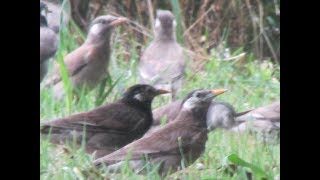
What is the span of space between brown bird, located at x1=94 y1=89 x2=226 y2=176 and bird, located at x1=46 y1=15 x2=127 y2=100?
10.4 inches

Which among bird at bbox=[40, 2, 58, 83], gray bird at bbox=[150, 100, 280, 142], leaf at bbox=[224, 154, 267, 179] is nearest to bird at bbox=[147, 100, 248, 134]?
gray bird at bbox=[150, 100, 280, 142]

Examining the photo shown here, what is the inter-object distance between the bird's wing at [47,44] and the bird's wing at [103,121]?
0.21 m

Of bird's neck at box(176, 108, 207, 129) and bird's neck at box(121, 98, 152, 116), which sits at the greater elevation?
bird's neck at box(121, 98, 152, 116)

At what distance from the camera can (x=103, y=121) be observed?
4.61 metres

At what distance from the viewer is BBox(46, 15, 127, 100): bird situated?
4.66 metres

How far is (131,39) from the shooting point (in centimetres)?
469

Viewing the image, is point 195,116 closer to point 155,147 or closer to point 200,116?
point 200,116

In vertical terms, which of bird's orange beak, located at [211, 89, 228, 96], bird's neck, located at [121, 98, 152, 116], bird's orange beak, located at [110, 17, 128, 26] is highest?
bird's orange beak, located at [110, 17, 128, 26]

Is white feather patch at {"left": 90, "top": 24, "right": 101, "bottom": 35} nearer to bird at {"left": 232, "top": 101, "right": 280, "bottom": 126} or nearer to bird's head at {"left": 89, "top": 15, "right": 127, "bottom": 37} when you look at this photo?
bird's head at {"left": 89, "top": 15, "right": 127, "bottom": 37}

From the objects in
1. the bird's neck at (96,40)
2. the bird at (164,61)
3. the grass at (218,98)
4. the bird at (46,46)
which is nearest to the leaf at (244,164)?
the grass at (218,98)

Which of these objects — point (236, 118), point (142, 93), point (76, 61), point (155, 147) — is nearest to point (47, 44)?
point (76, 61)
